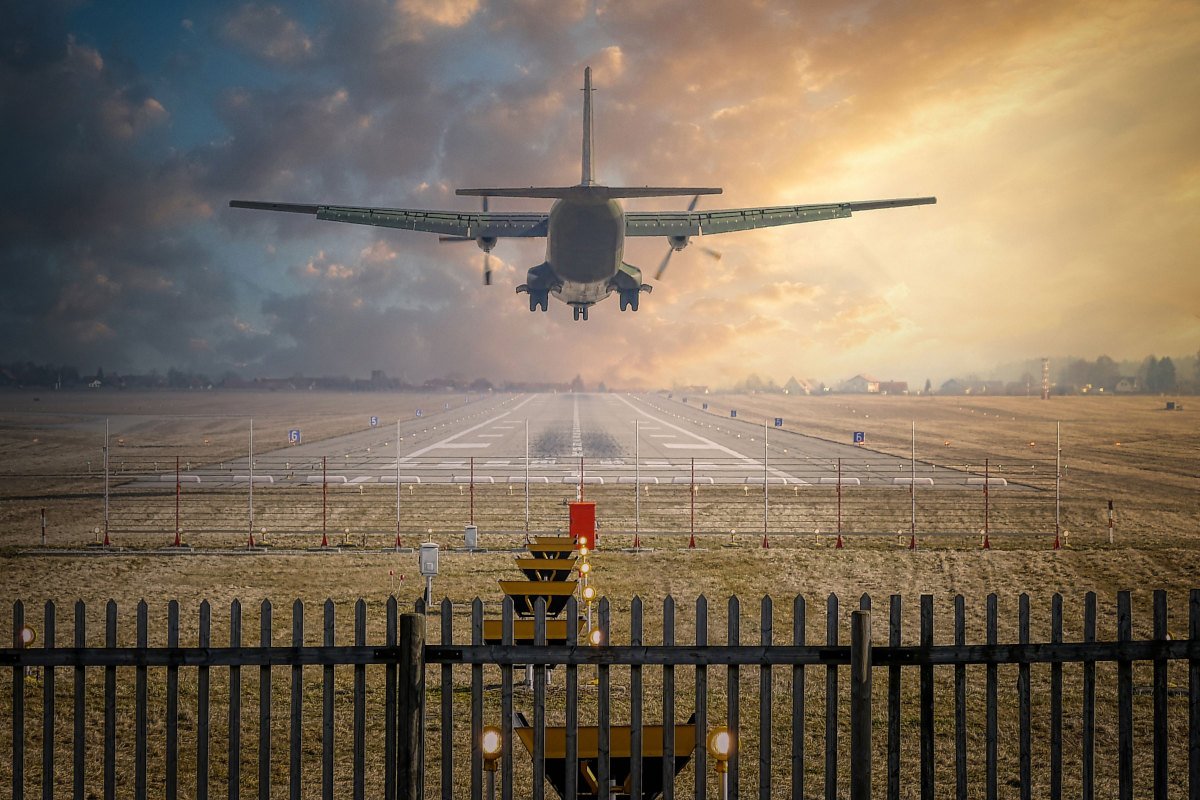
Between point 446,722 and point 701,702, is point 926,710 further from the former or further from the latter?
point 446,722

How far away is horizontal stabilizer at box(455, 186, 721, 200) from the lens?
2395cm

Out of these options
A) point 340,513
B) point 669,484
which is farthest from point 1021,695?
point 669,484

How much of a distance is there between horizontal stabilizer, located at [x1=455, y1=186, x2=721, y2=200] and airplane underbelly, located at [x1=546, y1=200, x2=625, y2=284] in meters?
2.31

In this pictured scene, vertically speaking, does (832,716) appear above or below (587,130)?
below

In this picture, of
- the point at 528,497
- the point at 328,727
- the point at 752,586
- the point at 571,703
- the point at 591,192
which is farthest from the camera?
the point at 528,497

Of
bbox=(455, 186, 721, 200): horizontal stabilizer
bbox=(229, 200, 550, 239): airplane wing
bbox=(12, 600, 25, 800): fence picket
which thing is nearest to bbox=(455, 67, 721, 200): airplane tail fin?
bbox=(455, 186, 721, 200): horizontal stabilizer

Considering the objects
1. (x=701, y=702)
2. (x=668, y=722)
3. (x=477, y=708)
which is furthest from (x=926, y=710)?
(x=477, y=708)

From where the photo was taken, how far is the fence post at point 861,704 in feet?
20.0

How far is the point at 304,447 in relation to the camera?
71938 mm

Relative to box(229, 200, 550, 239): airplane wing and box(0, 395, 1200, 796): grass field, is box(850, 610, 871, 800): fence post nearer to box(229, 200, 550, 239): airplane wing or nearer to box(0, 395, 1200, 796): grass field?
box(0, 395, 1200, 796): grass field

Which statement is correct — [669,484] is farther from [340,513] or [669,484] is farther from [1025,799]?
[1025,799]

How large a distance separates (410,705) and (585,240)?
94.2 ft

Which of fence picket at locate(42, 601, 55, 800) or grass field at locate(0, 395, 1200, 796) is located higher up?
fence picket at locate(42, 601, 55, 800)

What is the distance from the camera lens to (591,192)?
2873 centimetres
